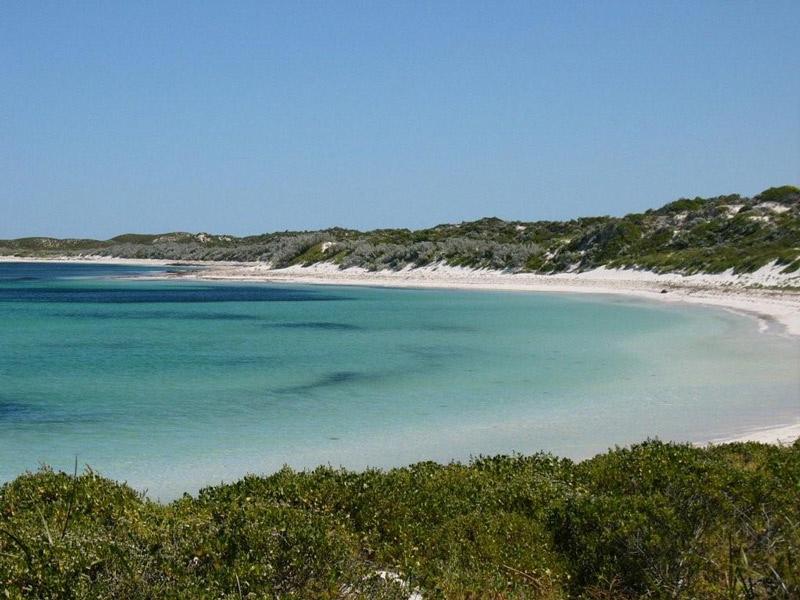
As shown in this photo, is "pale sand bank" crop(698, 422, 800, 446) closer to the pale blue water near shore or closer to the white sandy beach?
the white sandy beach

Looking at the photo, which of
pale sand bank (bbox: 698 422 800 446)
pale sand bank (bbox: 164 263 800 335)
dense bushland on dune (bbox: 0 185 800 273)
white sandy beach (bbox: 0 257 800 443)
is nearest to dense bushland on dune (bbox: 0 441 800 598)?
pale sand bank (bbox: 698 422 800 446)

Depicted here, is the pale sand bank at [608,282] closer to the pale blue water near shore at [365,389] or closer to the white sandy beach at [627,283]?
the white sandy beach at [627,283]

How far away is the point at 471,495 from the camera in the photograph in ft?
24.8

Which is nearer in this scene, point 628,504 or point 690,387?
point 628,504

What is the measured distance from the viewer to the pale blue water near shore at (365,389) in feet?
41.7

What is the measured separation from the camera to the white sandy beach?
114ft

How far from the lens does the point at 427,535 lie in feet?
21.1

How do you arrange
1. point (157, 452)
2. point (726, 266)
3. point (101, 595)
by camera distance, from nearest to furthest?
point (101, 595)
point (157, 452)
point (726, 266)

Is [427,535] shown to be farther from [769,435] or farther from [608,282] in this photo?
[608,282]

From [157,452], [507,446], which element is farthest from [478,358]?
[157,452]

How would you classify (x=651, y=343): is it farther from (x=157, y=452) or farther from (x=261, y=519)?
(x=261, y=519)

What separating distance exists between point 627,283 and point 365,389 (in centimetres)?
4268

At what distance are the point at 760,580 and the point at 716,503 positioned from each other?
1767mm

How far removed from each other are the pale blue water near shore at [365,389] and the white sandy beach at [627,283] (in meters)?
1.93
